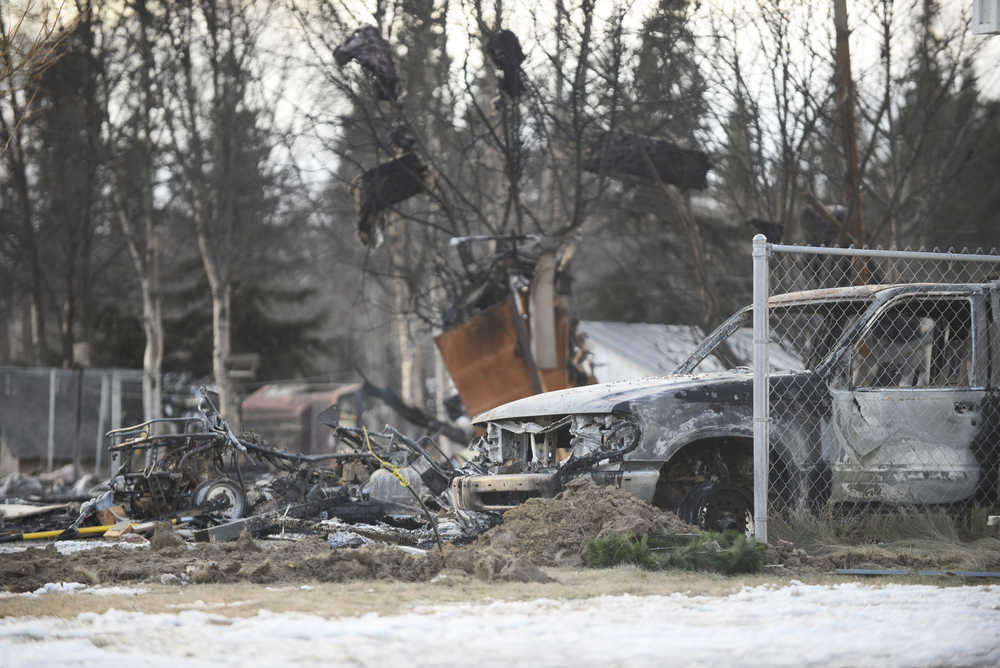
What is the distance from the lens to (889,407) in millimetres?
7469

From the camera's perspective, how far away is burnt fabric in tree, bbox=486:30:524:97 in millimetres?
15133

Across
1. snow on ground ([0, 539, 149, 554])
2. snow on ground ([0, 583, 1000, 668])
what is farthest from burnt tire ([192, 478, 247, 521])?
snow on ground ([0, 583, 1000, 668])

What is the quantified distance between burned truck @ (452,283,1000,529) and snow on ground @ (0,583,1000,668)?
192cm

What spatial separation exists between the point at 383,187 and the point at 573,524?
10745mm

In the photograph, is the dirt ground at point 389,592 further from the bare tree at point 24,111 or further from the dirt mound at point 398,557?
the bare tree at point 24,111

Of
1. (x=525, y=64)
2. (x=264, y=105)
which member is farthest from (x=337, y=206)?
(x=525, y=64)

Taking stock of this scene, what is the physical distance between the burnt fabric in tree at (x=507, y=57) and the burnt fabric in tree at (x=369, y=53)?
56.1 inches

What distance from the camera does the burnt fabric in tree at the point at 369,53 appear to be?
15492mm

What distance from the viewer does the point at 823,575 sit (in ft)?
20.4

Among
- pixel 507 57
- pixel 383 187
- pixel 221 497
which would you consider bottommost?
pixel 221 497

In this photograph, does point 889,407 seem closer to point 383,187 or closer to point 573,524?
point 573,524

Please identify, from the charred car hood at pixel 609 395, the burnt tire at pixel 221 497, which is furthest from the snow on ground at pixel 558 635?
the burnt tire at pixel 221 497

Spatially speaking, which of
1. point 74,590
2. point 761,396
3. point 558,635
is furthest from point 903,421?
point 74,590

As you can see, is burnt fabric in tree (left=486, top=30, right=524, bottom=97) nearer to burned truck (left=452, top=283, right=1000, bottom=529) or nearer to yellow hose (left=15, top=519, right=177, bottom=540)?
burned truck (left=452, top=283, right=1000, bottom=529)
